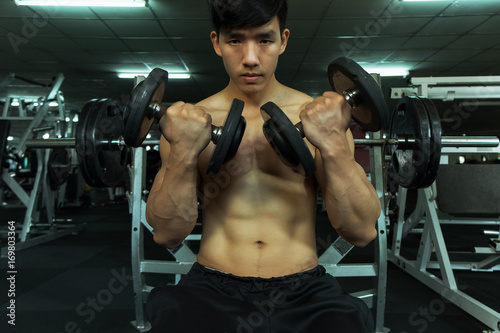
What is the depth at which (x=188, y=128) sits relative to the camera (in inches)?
28.1

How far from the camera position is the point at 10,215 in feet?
16.3

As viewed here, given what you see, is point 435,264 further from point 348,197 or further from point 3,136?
point 3,136

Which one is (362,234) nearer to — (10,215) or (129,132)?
(129,132)

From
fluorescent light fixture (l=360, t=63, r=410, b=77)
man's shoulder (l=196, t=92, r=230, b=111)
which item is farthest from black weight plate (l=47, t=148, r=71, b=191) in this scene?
fluorescent light fixture (l=360, t=63, r=410, b=77)

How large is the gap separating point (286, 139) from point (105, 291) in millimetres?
1768

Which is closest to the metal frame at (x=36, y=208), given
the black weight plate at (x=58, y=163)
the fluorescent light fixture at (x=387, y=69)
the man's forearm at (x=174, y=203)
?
the black weight plate at (x=58, y=163)

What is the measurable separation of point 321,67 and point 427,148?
4.68m

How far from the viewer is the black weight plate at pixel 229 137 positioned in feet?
2.19

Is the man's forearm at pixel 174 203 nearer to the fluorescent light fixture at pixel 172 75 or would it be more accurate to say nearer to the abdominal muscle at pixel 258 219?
the abdominal muscle at pixel 258 219

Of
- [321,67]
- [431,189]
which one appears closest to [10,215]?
[321,67]

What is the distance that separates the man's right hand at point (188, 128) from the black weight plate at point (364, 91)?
1.04 ft

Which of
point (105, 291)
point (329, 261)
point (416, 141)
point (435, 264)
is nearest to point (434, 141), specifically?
point (416, 141)

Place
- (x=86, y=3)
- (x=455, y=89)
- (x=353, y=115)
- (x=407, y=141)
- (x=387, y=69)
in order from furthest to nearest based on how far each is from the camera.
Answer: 1. (x=387, y=69)
2. (x=86, y=3)
3. (x=455, y=89)
4. (x=407, y=141)
5. (x=353, y=115)

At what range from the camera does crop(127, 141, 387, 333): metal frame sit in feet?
4.80
